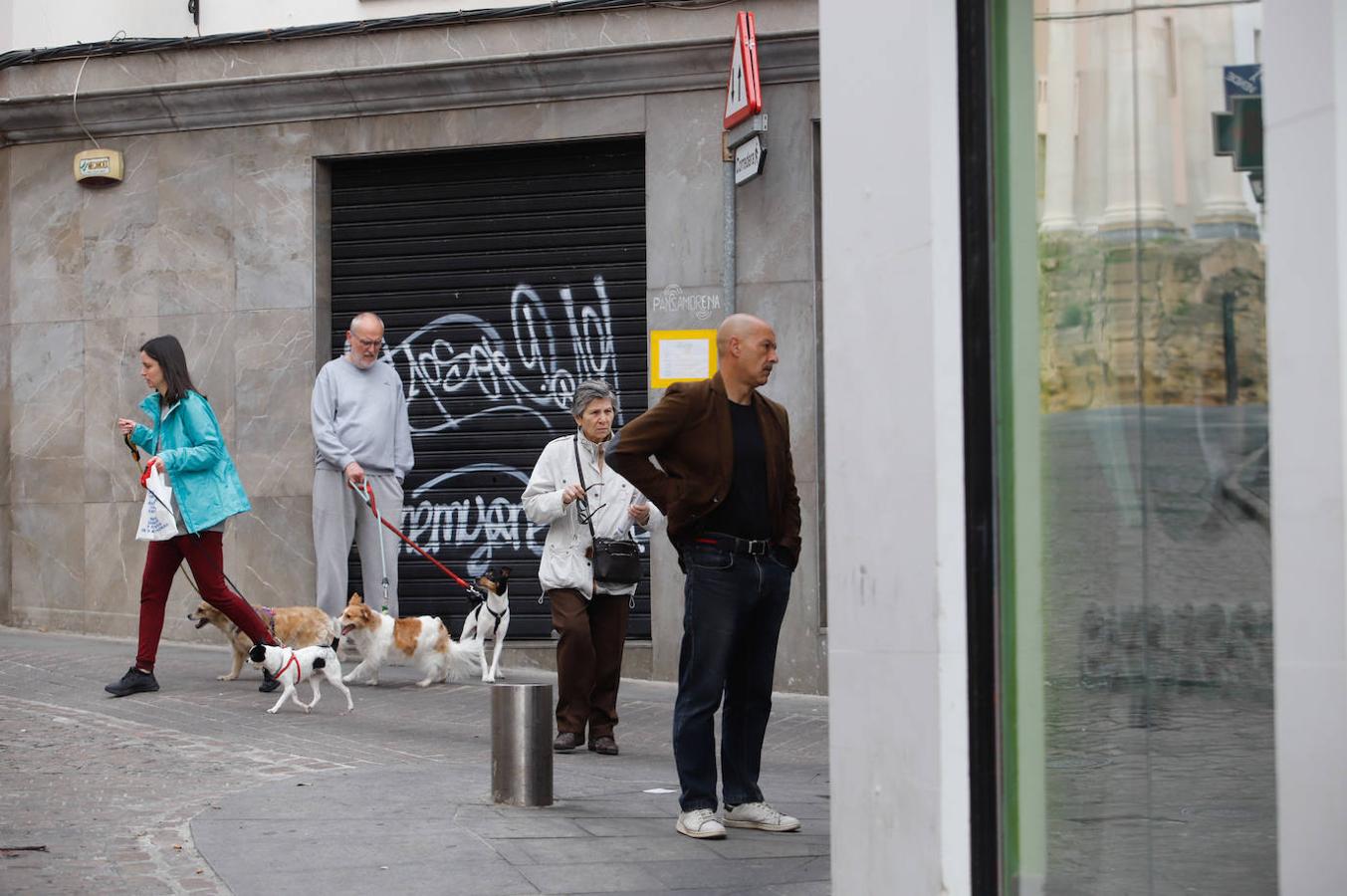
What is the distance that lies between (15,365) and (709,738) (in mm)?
→ 8959

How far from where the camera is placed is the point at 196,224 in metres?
13.2

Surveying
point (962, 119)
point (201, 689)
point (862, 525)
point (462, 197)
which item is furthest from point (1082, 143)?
point (462, 197)

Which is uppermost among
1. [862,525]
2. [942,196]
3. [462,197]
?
[462,197]

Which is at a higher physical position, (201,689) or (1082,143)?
(1082,143)

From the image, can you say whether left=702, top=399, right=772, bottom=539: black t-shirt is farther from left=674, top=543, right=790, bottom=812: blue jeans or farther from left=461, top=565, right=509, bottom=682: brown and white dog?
left=461, top=565, right=509, bottom=682: brown and white dog

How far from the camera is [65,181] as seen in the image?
13547 mm

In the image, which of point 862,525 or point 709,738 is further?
point 709,738

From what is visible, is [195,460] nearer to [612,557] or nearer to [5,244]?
[612,557]

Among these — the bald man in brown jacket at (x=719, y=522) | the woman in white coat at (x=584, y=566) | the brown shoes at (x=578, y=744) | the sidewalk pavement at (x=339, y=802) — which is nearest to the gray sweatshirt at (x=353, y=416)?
the sidewalk pavement at (x=339, y=802)

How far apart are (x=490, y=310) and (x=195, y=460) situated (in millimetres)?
3442

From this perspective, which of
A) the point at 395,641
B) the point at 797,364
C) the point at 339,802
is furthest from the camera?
the point at 797,364

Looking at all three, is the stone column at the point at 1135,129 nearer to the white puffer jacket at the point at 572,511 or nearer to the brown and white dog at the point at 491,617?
the white puffer jacket at the point at 572,511

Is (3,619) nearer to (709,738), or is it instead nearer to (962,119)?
(709,738)

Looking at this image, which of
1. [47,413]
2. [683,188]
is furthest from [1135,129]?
[47,413]
